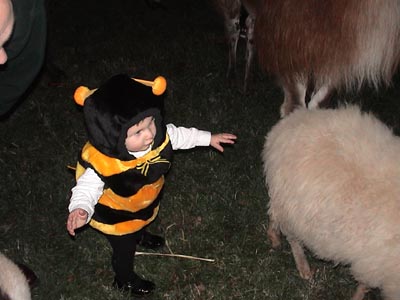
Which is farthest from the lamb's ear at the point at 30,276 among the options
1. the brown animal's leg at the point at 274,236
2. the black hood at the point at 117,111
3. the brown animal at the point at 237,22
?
the brown animal at the point at 237,22

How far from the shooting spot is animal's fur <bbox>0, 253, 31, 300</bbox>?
7.48 ft

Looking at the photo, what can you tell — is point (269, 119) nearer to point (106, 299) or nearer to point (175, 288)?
point (175, 288)

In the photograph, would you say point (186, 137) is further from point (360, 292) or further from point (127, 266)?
point (360, 292)

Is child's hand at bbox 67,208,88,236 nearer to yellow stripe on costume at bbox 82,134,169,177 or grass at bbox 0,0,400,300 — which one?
yellow stripe on costume at bbox 82,134,169,177

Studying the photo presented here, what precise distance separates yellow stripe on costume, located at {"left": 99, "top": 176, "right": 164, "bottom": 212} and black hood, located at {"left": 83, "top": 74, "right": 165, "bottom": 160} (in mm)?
298

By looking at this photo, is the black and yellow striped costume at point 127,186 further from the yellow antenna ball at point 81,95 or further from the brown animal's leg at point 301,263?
the brown animal's leg at point 301,263

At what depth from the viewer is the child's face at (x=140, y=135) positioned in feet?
7.64

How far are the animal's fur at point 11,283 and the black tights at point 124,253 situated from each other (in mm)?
545

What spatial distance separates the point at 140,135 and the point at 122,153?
127 millimetres

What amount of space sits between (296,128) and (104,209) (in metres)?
1.18

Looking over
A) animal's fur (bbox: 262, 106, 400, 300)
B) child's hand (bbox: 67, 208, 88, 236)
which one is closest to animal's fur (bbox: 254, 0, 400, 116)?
animal's fur (bbox: 262, 106, 400, 300)

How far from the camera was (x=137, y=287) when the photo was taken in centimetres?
316

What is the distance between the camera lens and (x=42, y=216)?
3742 mm

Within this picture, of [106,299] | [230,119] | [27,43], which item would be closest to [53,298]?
[106,299]
